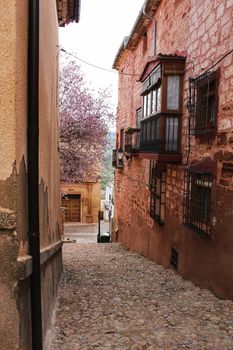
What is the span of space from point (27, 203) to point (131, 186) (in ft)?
36.7

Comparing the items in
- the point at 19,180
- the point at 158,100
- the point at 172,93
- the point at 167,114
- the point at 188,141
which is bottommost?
the point at 19,180

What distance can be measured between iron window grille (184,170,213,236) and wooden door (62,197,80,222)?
19581mm

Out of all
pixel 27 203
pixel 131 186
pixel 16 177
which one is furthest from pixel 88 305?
pixel 131 186

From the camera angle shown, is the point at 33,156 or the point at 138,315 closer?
the point at 33,156

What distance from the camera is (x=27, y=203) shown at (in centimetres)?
288

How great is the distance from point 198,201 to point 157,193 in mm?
3073

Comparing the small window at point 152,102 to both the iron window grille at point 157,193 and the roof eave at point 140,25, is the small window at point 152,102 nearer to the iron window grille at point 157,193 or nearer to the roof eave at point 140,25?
the iron window grille at point 157,193

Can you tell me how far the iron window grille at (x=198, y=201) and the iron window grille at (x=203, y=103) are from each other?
2.56 ft

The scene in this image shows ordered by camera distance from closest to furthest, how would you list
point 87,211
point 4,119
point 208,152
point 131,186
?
point 4,119 < point 208,152 < point 131,186 < point 87,211

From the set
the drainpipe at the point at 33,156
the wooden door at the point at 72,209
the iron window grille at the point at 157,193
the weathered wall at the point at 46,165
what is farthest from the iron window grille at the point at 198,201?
the wooden door at the point at 72,209

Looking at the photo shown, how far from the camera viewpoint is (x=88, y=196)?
2588 centimetres

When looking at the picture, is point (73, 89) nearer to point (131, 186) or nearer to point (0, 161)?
point (131, 186)

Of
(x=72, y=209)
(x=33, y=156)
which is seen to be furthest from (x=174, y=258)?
(x=72, y=209)

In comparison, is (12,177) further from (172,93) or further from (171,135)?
(172,93)
